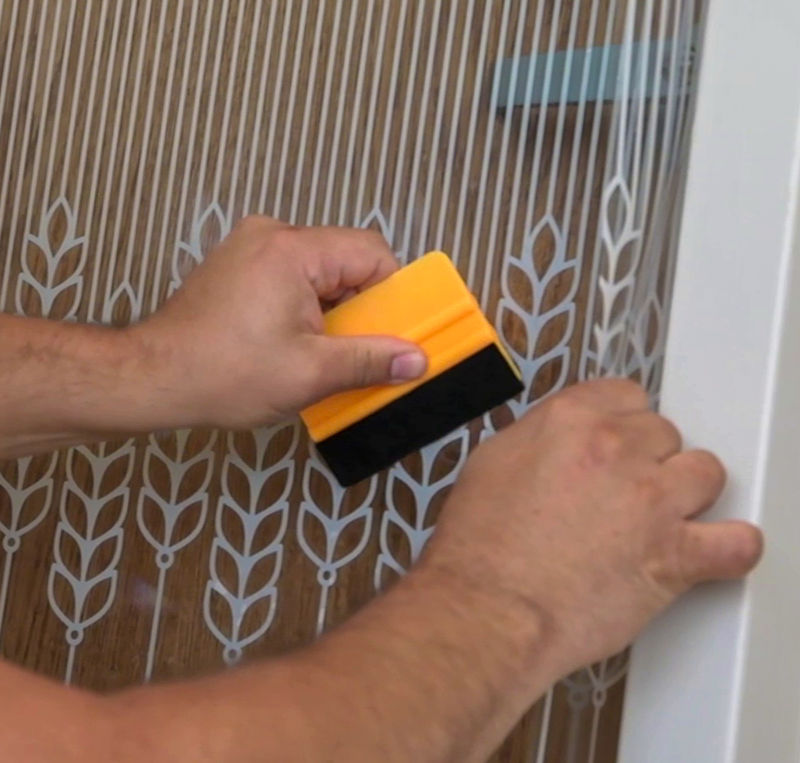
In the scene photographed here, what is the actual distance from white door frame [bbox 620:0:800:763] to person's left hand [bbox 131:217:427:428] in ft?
0.47

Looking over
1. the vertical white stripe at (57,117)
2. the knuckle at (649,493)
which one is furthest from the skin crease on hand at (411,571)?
the vertical white stripe at (57,117)

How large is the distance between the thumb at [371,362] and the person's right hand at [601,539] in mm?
82

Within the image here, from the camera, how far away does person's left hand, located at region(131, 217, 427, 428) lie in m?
0.56

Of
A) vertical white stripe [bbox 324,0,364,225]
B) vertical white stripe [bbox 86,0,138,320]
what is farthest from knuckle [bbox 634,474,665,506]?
vertical white stripe [bbox 86,0,138,320]

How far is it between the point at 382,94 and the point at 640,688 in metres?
0.34

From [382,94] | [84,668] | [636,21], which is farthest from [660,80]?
[84,668]

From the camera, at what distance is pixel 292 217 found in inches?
25.0

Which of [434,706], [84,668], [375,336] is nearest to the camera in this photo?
[434,706]

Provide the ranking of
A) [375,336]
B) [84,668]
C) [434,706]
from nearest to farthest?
[434,706]
[375,336]
[84,668]

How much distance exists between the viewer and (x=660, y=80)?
1.80ft

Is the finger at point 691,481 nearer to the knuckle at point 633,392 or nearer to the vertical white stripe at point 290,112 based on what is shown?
the knuckle at point 633,392

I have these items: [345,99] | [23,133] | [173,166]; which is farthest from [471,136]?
[23,133]

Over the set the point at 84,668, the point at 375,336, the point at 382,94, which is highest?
the point at 382,94

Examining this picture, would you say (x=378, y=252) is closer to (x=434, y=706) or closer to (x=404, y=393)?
(x=404, y=393)
